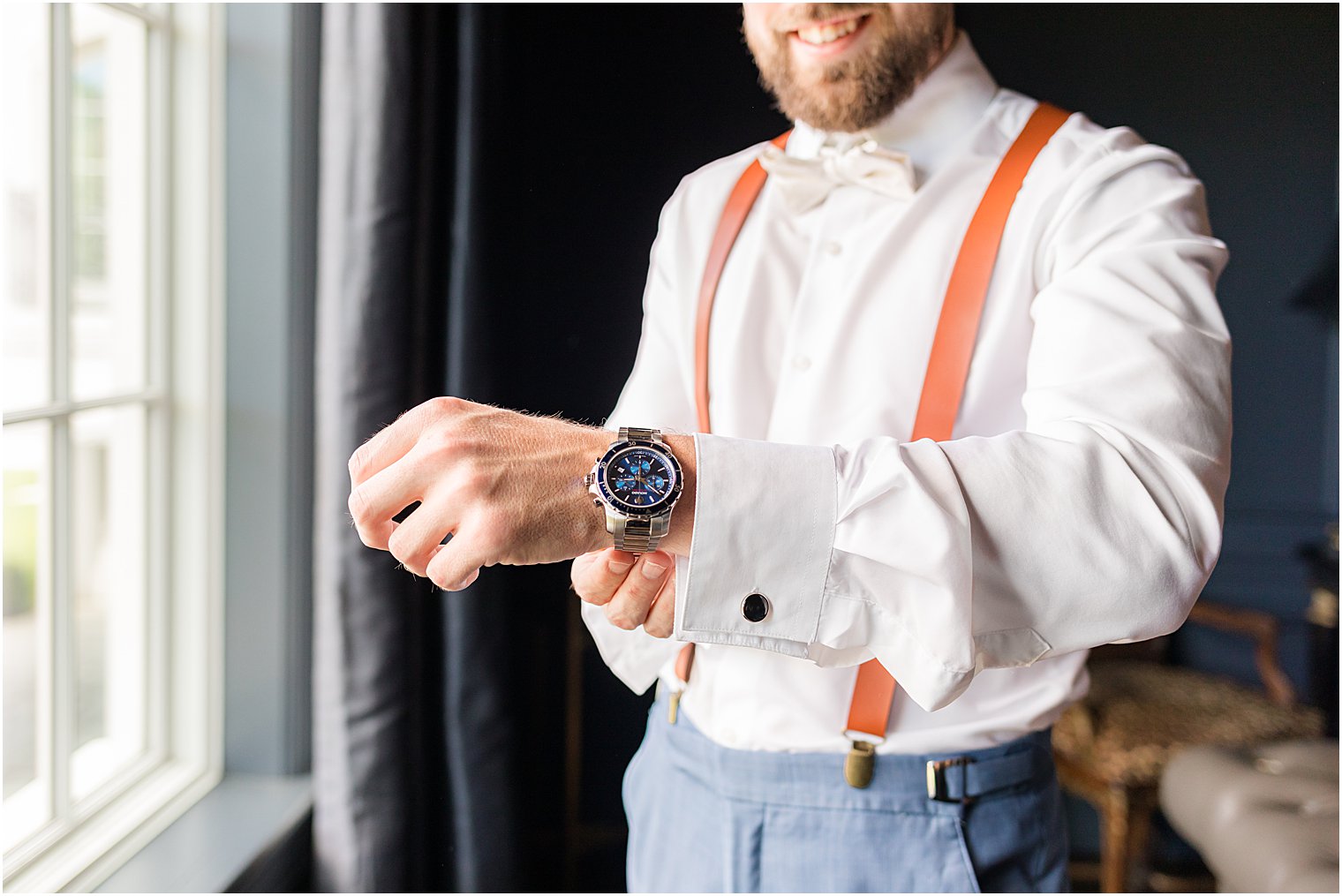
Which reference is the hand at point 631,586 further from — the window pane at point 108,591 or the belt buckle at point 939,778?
the window pane at point 108,591

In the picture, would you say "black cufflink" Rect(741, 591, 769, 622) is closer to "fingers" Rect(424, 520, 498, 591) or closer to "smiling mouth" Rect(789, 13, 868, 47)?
"fingers" Rect(424, 520, 498, 591)

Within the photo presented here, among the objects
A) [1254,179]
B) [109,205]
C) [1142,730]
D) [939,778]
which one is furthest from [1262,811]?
[109,205]

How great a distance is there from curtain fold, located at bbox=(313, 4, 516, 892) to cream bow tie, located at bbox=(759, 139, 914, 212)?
26 cm

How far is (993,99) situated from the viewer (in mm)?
603

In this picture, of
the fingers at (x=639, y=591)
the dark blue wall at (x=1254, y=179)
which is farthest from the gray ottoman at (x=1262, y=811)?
the fingers at (x=639, y=591)

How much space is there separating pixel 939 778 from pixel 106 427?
2.16ft

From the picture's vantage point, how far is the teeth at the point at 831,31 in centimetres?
56

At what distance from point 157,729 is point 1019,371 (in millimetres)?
731

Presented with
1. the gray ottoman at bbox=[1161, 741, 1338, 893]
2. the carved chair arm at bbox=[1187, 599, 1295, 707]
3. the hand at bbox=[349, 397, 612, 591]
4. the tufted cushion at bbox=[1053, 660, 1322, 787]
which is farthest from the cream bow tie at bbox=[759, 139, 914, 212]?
the carved chair arm at bbox=[1187, 599, 1295, 707]

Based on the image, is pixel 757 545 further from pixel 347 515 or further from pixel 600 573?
pixel 347 515

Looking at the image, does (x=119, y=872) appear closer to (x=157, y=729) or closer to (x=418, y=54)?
(x=157, y=729)

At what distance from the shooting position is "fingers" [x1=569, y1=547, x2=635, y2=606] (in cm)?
41

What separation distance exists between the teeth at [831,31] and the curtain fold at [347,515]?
279 mm

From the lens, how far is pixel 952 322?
0.53 m
